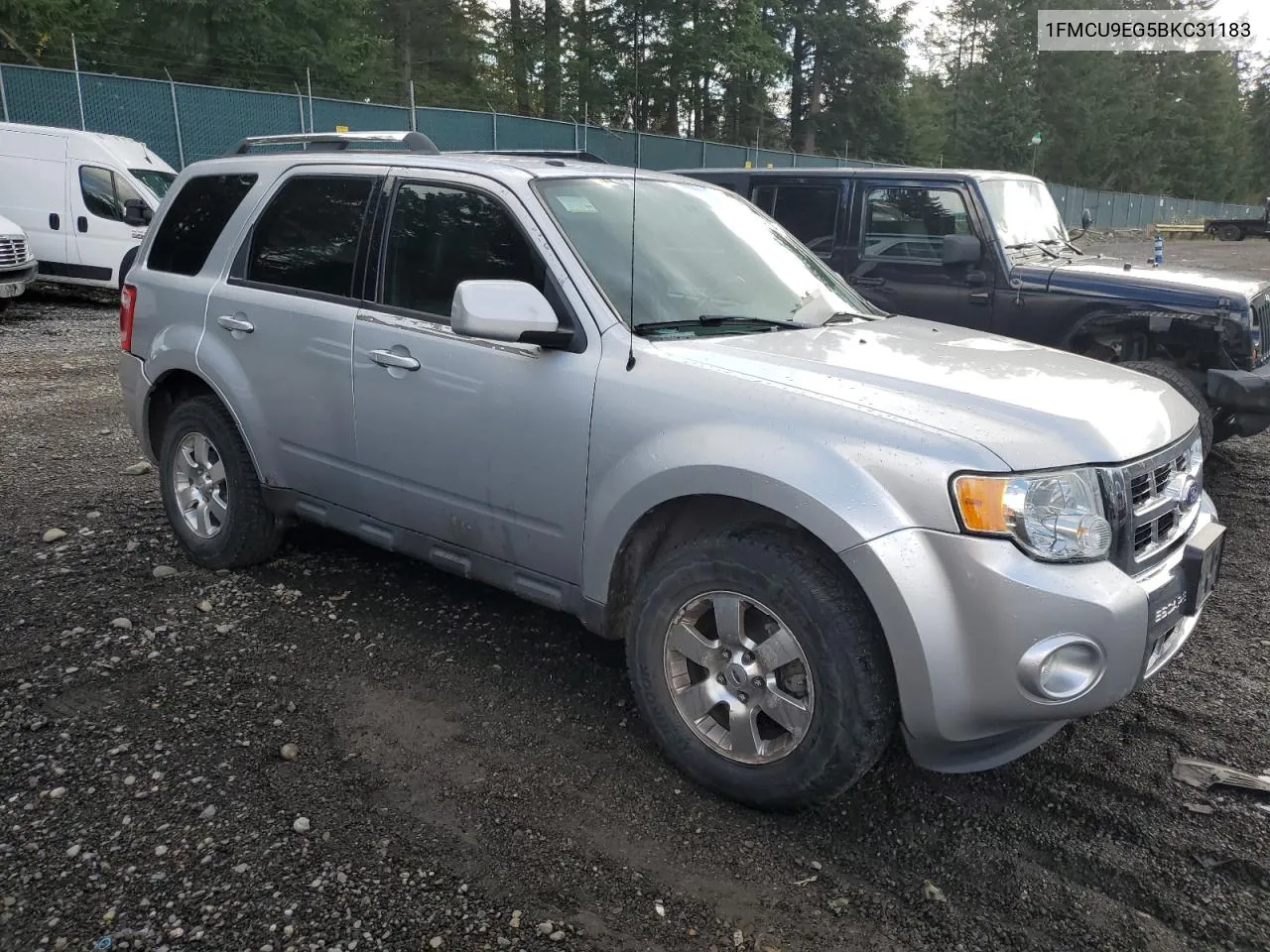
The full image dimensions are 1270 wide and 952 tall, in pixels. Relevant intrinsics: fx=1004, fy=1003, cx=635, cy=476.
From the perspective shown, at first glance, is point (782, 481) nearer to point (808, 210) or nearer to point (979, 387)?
point (979, 387)

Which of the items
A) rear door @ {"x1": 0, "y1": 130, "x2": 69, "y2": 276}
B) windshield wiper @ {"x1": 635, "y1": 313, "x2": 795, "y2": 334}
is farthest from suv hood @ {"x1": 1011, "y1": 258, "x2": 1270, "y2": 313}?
rear door @ {"x1": 0, "y1": 130, "x2": 69, "y2": 276}

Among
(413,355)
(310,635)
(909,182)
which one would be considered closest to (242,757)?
(310,635)

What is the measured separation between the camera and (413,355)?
12.0ft

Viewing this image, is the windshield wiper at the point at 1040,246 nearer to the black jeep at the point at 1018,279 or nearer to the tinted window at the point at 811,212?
the black jeep at the point at 1018,279

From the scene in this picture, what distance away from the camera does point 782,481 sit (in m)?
2.70

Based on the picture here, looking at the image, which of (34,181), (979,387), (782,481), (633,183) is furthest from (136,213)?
(979,387)

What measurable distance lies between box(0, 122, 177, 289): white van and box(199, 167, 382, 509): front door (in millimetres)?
10869

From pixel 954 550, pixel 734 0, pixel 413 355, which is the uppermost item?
pixel 734 0

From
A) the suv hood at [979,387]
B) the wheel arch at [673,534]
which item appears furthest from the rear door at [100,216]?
the suv hood at [979,387]

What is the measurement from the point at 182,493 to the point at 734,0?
12.7m

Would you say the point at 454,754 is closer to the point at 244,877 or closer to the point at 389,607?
the point at 244,877

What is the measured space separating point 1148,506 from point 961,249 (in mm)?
4460

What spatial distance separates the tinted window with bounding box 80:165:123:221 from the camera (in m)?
13.7

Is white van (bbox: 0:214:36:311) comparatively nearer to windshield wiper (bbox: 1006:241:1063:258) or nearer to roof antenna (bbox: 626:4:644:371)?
roof antenna (bbox: 626:4:644:371)
